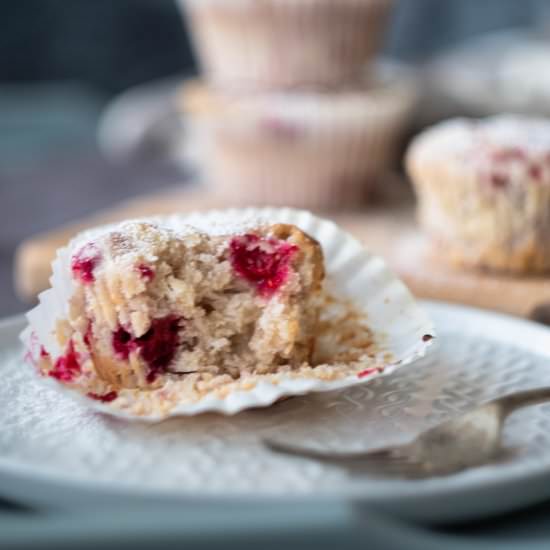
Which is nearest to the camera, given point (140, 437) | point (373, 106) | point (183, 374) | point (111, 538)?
point (111, 538)

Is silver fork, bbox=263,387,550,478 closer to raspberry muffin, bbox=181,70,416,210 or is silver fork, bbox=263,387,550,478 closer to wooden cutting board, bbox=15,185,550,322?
wooden cutting board, bbox=15,185,550,322

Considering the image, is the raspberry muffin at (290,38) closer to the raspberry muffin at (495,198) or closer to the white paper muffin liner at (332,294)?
the raspberry muffin at (495,198)

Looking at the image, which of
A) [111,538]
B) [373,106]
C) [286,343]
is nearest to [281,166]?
[373,106]

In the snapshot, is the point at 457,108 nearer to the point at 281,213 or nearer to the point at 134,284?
A: the point at 281,213

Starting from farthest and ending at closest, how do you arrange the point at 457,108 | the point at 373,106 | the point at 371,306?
the point at 457,108 → the point at 373,106 → the point at 371,306

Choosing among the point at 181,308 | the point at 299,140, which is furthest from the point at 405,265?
the point at 181,308

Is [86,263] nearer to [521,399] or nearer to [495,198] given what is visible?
[521,399]
